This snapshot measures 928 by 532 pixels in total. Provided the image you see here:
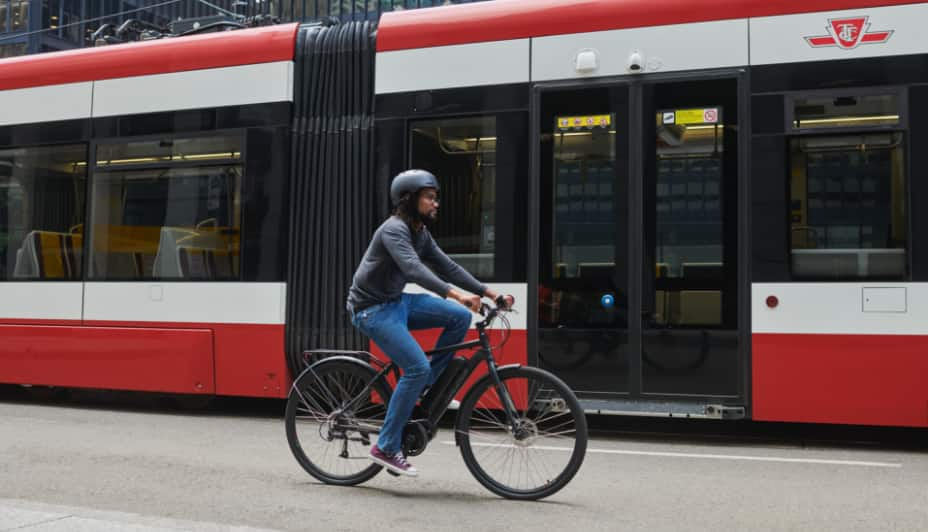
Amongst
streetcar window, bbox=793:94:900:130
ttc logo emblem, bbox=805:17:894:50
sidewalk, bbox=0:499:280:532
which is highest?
ttc logo emblem, bbox=805:17:894:50

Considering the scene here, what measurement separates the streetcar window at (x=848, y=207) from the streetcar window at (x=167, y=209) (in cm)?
456

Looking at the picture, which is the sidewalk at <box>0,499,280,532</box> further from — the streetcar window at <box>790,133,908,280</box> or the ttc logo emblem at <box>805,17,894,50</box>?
the ttc logo emblem at <box>805,17,894,50</box>

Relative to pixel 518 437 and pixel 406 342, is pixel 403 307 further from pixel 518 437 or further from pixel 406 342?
pixel 518 437

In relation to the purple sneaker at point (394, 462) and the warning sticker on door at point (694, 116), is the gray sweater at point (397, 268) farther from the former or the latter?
the warning sticker on door at point (694, 116)

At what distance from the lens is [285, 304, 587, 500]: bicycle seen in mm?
4742

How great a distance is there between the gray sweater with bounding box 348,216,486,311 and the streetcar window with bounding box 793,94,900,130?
294cm

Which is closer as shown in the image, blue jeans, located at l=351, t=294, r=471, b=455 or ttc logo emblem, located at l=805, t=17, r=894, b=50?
blue jeans, located at l=351, t=294, r=471, b=455

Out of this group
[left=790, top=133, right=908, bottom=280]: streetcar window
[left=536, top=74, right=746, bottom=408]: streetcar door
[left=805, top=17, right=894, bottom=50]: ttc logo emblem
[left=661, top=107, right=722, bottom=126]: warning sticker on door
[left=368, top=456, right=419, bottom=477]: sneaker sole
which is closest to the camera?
[left=368, top=456, right=419, bottom=477]: sneaker sole

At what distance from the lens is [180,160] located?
8406 millimetres

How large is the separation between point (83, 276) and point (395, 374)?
4730mm

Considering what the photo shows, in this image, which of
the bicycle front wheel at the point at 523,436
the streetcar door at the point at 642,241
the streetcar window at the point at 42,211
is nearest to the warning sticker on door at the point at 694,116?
the streetcar door at the point at 642,241

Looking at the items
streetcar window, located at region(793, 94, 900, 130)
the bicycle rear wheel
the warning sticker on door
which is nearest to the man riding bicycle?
the bicycle rear wheel

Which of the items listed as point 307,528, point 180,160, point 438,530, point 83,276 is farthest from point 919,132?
point 83,276

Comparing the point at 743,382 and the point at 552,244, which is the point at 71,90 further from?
the point at 743,382
